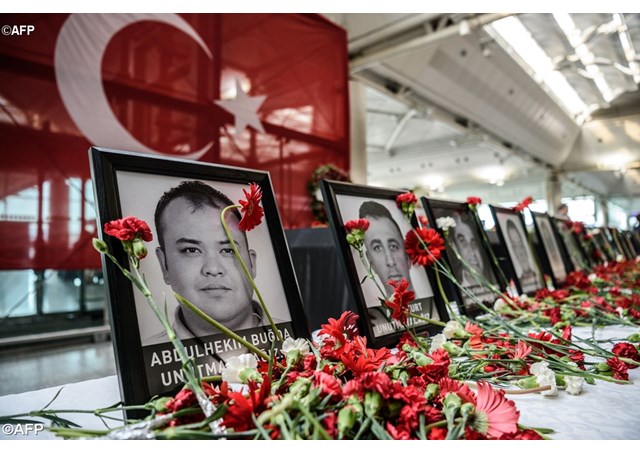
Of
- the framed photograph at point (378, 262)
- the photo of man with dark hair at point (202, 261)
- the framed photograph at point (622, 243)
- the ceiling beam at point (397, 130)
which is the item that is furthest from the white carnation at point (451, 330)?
the ceiling beam at point (397, 130)

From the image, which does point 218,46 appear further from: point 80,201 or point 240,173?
point 240,173

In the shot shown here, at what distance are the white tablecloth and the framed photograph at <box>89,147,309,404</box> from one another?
0.09 metres

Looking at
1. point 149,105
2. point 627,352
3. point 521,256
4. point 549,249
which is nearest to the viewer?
point 627,352

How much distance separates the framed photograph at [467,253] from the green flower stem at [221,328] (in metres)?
0.61

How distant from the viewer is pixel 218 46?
10.9 feet

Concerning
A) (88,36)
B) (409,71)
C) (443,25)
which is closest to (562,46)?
(409,71)

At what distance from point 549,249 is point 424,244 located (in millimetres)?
A: 1221

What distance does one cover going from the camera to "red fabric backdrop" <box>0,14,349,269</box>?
7.57 feet

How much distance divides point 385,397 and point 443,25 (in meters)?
5.24

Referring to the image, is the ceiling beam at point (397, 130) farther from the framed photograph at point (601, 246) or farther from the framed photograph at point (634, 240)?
the framed photograph at point (601, 246)

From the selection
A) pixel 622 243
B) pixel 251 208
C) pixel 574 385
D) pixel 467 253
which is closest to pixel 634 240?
pixel 622 243

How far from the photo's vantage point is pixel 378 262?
86 centimetres

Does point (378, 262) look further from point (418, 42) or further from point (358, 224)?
point (418, 42)

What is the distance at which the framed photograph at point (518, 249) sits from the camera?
1.42 metres
